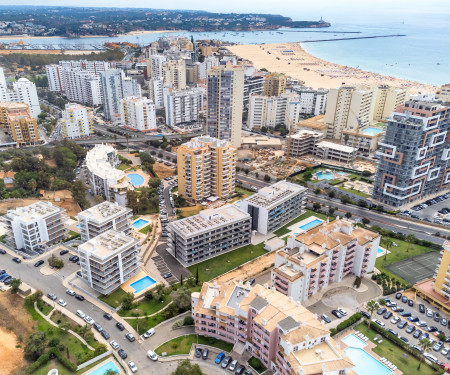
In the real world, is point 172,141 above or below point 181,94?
below

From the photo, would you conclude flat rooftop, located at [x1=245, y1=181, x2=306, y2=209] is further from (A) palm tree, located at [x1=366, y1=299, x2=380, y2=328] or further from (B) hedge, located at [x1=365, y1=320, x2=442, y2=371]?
(B) hedge, located at [x1=365, y1=320, x2=442, y2=371]

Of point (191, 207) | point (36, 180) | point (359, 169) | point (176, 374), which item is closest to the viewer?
point (176, 374)

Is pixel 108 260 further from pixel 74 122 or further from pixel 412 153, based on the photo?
pixel 74 122

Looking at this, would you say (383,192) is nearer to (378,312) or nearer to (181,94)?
(378,312)

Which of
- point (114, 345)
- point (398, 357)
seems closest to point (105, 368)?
point (114, 345)

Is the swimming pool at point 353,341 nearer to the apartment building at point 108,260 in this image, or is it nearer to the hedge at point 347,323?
the hedge at point 347,323

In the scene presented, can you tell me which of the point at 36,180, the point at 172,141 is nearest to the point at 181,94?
the point at 172,141

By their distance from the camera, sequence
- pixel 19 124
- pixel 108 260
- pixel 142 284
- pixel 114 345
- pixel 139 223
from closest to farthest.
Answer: pixel 114 345 → pixel 108 260 → pixel 142 284 → pixel 139 223 → pixel 19 124
